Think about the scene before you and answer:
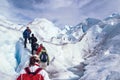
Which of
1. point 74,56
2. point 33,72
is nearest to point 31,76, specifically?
point 33,72

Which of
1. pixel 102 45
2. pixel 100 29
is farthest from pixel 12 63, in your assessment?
pixel 100 29

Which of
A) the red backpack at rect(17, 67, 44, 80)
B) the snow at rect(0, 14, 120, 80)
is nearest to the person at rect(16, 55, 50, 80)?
the red backpack at rect(17, 67, 44, 80)

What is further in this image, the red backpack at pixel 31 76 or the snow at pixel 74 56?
the snow at pixel 74 56

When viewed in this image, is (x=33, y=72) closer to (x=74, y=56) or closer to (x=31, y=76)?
(x=31, y=76)

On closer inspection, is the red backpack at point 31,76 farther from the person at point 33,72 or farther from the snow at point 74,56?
the snow at point 74,56

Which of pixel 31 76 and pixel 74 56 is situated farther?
pixel 74 56

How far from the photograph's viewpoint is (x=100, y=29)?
4562cm

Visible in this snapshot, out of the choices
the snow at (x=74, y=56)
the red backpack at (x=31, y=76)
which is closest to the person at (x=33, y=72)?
the red backpack at (x=31, y=76)

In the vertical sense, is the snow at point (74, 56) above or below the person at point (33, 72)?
above

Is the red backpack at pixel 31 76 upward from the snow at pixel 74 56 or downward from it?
downward

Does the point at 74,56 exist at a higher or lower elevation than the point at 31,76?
higher

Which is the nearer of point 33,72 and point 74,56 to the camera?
point 33,72

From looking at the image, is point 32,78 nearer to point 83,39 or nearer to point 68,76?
point 68,76

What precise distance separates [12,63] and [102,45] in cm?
1246
